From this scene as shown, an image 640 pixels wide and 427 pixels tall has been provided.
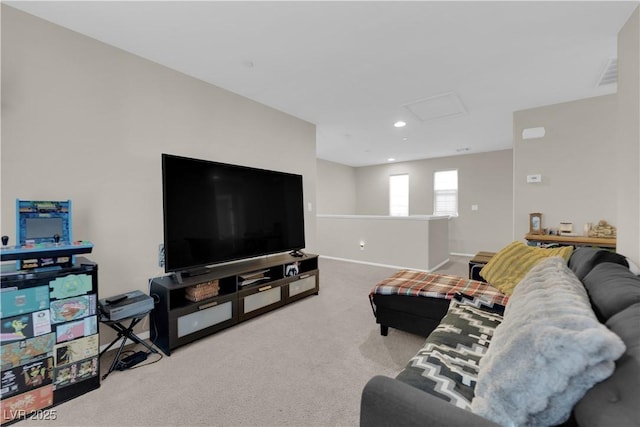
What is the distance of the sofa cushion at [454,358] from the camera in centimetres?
108

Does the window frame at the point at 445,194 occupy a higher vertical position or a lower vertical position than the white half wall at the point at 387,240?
Answer: higher

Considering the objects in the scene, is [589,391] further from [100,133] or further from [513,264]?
[100,133]

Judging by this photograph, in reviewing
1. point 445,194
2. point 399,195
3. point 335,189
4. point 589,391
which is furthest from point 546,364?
point 399,195

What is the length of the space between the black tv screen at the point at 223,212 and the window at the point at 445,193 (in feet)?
15.7

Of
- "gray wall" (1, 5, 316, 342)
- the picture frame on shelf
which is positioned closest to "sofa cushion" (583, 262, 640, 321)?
the picture frame on shelf

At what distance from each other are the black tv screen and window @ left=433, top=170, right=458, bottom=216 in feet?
15.7

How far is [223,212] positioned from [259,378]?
1510 mm

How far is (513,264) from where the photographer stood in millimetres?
2428

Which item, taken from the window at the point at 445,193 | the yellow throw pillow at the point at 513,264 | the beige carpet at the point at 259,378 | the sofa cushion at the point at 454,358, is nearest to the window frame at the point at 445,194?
the window at the point at 445,193

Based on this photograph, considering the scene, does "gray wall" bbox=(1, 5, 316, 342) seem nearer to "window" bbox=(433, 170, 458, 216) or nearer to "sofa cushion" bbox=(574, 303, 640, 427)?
"sofa cushion" bbox=(574, 303, 640, 427)

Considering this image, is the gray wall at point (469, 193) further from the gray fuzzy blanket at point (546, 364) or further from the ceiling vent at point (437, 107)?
the gray fuzzy blanket at point (546, 364)

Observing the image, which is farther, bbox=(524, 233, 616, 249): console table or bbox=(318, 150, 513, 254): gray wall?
bbox=(318, 150, 513, 254): gray wall

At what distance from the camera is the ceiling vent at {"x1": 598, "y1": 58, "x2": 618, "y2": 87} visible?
2475mm

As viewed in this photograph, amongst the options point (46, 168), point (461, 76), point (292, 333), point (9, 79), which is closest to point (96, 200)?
point (46, 168)
